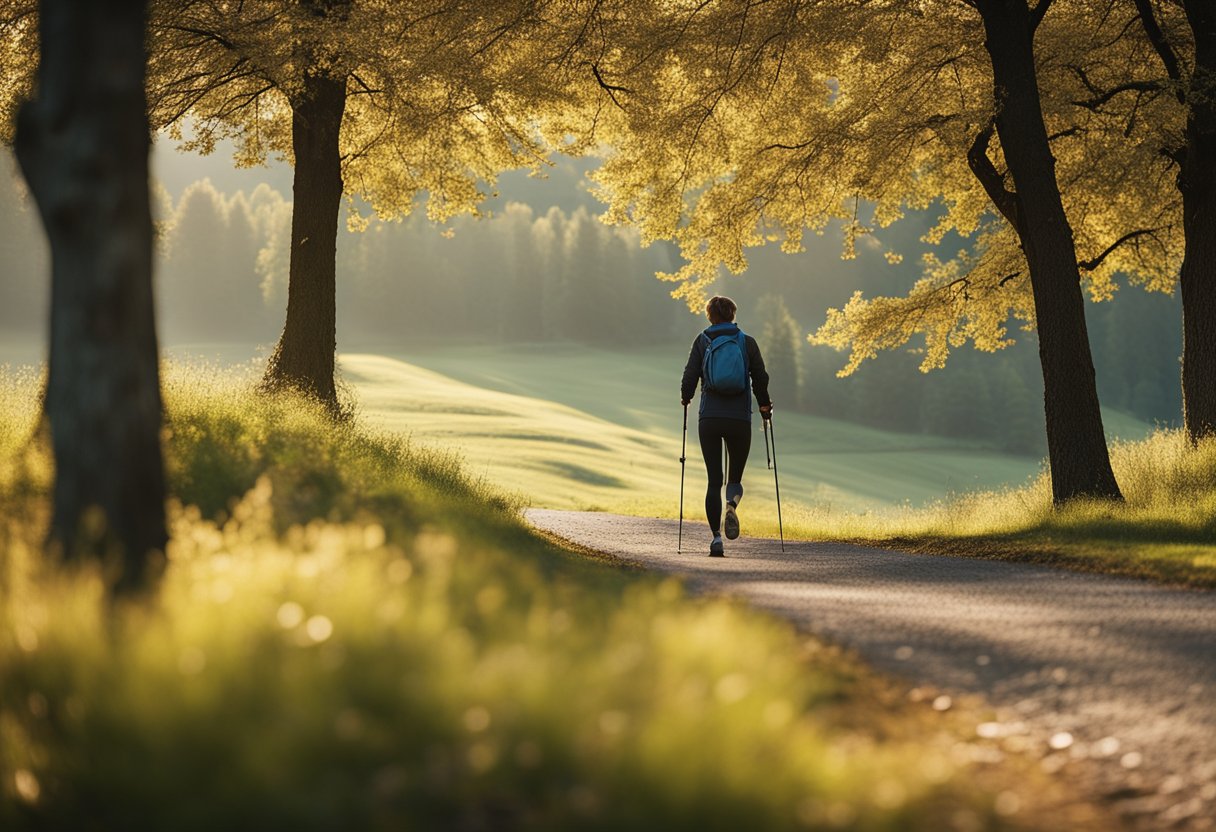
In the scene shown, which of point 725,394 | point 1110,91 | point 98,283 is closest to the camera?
point 98,283

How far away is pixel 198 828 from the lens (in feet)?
8.61

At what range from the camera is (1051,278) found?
45.8ft

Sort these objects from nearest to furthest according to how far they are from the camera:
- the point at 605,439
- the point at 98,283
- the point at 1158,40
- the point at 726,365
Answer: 1. the point at 98,283
2. the point at 726,365
3. the point at 1158,40
4. the point at 605,439

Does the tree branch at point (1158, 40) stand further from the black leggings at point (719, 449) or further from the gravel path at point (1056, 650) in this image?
the gravel path at point (1056, 650)

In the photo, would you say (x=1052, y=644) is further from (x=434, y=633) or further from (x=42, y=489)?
(x=42, y=489)

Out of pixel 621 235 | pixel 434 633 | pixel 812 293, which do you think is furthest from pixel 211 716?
pixel 812 293

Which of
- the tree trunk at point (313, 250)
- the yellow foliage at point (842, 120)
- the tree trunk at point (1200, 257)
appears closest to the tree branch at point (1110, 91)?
the yellow foliage at point (842, 120)

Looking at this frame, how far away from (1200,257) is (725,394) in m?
8.81

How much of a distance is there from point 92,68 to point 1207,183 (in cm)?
1567

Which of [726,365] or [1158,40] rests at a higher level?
[1158,40]

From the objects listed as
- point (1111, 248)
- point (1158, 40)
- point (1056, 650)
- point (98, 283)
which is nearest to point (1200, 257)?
point (1111, 248)

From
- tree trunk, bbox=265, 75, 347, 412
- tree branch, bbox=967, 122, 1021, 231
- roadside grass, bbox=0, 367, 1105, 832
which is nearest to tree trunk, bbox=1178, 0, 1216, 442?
tree branch, bbox=967, 122, 1021, 231

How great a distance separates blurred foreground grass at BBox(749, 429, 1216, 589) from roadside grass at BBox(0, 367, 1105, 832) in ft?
20.3

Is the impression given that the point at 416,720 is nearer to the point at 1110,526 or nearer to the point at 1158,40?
the point at 1110,526
